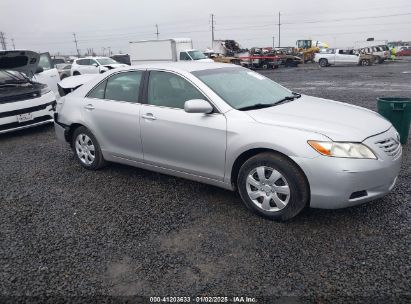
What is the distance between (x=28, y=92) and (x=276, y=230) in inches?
250

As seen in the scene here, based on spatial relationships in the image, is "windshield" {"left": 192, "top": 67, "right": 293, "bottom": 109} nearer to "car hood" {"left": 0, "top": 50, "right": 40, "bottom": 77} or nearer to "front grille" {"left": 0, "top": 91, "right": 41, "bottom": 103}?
"front grille" {"left": 0, "top": 91, "right": 41, "bottom": 103}

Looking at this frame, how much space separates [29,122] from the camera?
733cm

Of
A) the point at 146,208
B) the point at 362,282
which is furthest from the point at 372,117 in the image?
the point at 146,208

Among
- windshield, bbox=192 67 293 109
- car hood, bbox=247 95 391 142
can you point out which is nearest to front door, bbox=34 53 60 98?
windshield, bbox=192 67 293 109

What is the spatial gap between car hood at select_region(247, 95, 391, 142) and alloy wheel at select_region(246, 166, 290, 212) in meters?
0.49

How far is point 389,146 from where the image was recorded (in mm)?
3260

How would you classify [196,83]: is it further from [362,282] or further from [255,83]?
[362,282]

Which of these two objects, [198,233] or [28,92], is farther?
[28,92]

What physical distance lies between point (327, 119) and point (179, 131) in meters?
1.56

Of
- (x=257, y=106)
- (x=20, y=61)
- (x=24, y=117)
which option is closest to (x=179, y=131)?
(x=257, y=106)

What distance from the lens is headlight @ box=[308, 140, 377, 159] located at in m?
3.01

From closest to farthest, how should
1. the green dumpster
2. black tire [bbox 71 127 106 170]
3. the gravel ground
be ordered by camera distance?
the gravel ground, black tire [bbox 71 127 106 170], the green dumpster

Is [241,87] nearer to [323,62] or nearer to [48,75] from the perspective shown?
[48,75]

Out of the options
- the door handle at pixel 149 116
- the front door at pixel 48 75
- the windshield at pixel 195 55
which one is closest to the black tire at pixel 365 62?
the windshield at pixel 195 55
